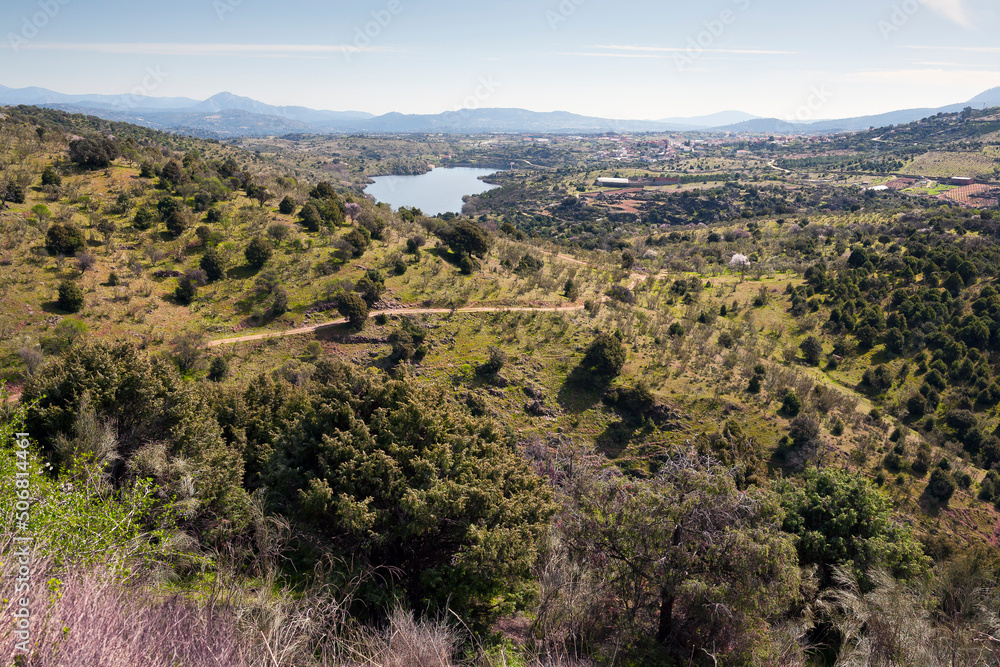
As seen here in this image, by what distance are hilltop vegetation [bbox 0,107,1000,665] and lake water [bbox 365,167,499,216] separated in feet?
190

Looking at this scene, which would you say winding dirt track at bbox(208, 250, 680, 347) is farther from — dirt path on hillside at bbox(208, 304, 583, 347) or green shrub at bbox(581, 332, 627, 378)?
green shrub at bbox(581, 332, 627, 378)

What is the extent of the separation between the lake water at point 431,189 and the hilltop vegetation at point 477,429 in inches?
2277

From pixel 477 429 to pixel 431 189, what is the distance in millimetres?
130311

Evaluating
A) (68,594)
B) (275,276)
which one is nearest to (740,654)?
(68,594)

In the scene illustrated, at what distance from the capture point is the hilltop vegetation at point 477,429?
368 inches

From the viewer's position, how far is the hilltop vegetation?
9336 millimetres

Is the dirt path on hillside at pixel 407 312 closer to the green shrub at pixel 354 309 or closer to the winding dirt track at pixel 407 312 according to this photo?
the winding dirt track at pixel 407 312

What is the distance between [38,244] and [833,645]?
4043cm

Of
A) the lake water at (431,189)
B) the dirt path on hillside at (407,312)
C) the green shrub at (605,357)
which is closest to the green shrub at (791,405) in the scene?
the green shrub at (605,357)

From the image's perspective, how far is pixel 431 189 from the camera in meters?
135

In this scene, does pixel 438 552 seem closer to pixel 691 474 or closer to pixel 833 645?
pixel 691 474

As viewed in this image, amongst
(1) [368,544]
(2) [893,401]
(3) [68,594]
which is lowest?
(2) [893,401]

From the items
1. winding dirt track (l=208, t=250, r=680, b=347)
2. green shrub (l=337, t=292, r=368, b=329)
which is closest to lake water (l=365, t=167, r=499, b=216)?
winding dirt track (l=208, t=250, r=680, b=347)

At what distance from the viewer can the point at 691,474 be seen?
10.4 m
